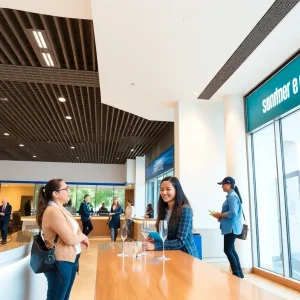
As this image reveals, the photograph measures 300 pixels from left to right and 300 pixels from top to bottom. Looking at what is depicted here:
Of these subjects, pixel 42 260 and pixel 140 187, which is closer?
pixel 42 260

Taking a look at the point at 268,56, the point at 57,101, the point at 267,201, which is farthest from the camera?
the point at 57,101

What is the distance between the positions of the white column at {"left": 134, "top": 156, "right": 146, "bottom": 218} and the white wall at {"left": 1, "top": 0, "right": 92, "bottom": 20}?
11.4 meters

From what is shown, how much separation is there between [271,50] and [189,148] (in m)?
2.65

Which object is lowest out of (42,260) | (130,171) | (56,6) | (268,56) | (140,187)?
(42,260)

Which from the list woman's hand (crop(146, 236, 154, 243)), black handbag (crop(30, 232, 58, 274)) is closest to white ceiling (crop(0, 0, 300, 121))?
woman's hand (crop(146, 236, 154, 243))

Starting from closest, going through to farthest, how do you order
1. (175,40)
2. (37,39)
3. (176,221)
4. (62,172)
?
1. (176,221)
2. (175,40)
3. (37,39)
4. (62,172)

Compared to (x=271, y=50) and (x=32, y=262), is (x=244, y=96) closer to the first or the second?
(x=271, y=50)

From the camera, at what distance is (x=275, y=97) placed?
481cm

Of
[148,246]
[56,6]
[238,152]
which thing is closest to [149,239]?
[148,246]

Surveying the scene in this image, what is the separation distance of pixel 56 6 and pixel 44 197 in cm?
247

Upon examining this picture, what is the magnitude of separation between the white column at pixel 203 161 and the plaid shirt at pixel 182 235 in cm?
402

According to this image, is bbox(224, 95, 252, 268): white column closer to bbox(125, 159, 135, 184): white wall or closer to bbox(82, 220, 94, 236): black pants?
bbox(82, 220, 94, 236): black pants

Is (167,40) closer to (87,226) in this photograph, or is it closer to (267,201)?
(267,201)

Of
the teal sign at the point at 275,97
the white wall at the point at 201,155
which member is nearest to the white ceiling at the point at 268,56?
the teal sign at the point at 275,97
